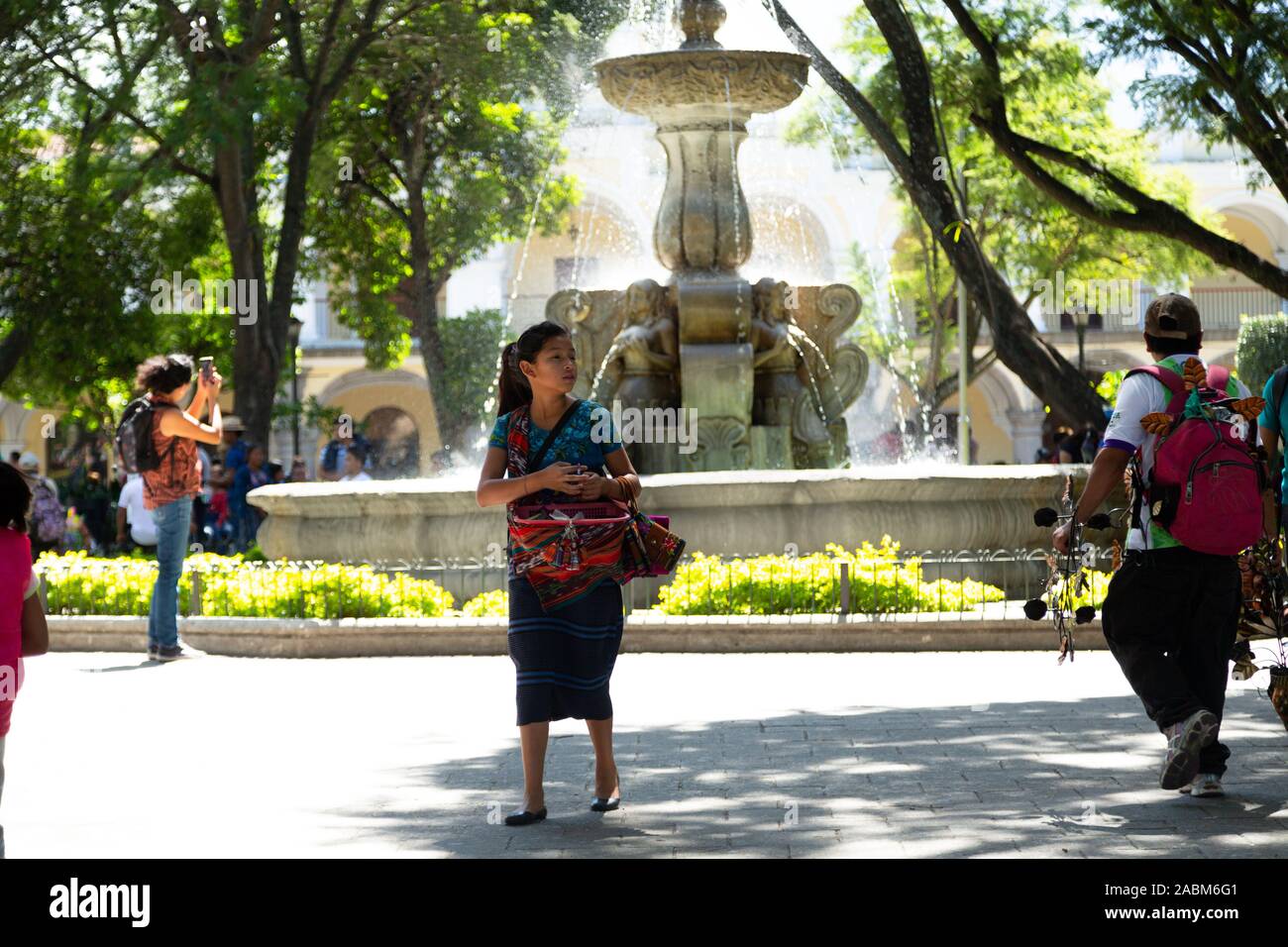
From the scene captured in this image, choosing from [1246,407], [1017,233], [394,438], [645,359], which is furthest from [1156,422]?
[394,438]

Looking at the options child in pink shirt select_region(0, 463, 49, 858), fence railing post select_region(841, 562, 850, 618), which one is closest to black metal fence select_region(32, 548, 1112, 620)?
fence railing post select_region(841, 562, 850, 618)

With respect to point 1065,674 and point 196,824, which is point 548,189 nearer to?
point 1065,674

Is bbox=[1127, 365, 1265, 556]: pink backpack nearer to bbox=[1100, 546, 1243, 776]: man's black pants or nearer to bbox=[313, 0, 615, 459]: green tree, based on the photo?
bbox=[1100, 546, 1243, 776]: man's black pants

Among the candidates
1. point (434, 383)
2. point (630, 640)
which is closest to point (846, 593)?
point (630, 640)

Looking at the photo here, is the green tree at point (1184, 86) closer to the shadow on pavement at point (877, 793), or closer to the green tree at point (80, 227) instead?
the shadow on pavement at point (877, 793)

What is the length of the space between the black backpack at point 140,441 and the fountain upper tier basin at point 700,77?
6.38m

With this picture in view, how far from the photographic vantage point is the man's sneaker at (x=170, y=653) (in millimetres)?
12383

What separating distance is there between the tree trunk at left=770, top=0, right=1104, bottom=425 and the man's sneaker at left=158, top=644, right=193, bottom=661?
23.6ft

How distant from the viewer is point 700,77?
17.1 meters

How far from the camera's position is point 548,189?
38.8 meters

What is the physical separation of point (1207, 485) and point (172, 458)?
6.73 metres

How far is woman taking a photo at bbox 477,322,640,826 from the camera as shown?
663 centimetres

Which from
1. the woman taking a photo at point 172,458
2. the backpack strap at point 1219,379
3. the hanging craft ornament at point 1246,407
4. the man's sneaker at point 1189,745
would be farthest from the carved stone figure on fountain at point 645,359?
the man's sneaker at point 1189,745

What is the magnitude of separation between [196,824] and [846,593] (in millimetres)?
6477
